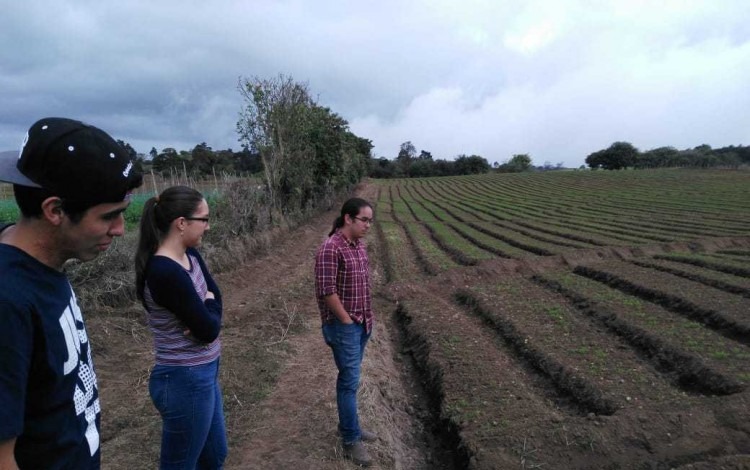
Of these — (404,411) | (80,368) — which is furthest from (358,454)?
(80,368)

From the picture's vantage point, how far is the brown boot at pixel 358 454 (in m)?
3.62

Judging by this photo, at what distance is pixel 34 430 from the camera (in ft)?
3.92

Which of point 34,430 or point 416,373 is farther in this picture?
point 416,373

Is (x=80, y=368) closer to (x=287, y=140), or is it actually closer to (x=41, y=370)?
(x=41, y=370)

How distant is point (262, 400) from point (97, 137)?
3909 millimetres

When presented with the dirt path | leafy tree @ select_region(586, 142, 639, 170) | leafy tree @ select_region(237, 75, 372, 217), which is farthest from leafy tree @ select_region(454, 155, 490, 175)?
the dirt path

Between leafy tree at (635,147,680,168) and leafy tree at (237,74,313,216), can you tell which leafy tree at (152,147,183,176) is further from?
leafy tree at (635,147,680,168)

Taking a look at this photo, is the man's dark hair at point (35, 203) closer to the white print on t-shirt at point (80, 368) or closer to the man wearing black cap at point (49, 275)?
the man wearing black cap at point (49, 275)

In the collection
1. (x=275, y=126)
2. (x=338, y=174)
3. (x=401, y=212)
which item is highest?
(x=275, y=126)

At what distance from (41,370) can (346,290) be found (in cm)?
232

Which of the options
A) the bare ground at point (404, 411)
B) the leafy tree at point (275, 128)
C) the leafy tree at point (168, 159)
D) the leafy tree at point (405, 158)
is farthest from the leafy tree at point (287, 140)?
the leafy tree at point (405, 158)

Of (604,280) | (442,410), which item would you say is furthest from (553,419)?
(604,280)

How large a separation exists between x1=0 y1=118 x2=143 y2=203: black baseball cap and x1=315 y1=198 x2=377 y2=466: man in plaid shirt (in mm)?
2100

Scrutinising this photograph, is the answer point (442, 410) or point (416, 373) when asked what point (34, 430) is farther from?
point (416, 373)
